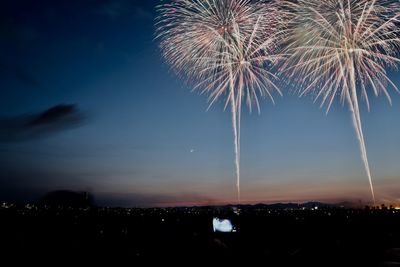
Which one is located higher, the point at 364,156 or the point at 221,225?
the point at 364,156

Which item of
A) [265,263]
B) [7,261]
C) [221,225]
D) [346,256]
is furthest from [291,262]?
[7,261]

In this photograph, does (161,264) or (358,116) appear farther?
(161,264)

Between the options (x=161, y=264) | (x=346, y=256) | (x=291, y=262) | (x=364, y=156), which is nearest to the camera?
(x=291, y=262)

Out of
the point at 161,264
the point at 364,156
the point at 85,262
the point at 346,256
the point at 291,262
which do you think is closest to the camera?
the point at 291,262

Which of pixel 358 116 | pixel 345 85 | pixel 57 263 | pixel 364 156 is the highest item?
pixel 345 85

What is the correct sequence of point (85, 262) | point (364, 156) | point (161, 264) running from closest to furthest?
point (364, 156) < point (161, 264) < point (85, 262)

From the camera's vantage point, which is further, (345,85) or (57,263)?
(57,263)

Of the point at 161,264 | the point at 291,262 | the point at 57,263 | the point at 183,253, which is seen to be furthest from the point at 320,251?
the point at 57,263

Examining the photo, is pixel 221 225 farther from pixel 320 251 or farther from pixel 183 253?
pixel 320 251

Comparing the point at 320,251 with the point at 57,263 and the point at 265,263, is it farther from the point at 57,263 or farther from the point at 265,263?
the point at 57,263
